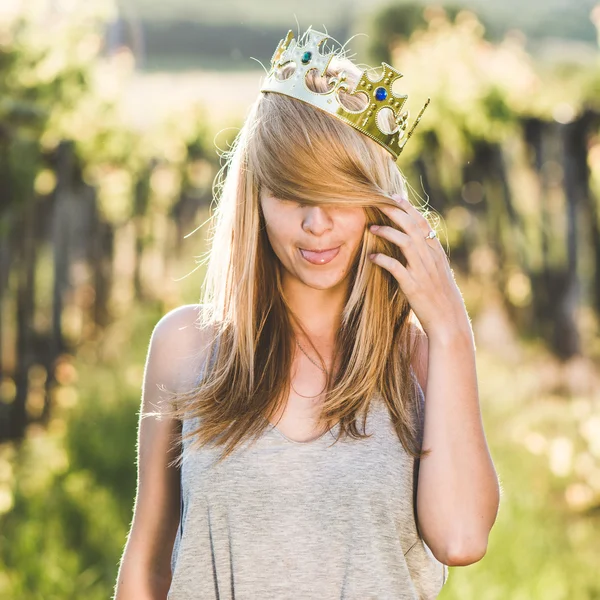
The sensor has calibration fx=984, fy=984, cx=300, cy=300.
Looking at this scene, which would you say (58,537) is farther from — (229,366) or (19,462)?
(229,366)

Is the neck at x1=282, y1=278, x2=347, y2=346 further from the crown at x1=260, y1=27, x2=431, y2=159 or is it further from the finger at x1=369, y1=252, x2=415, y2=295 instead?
the crown at x1=260, y1=27, x2=431, y2=159

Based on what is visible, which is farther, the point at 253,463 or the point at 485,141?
the point at 485,141

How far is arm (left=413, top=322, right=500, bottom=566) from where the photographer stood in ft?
6.31

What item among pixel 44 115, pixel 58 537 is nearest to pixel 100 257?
pixel 44 115

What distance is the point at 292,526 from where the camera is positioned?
6.21ft

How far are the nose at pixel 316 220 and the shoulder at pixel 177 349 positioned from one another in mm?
339

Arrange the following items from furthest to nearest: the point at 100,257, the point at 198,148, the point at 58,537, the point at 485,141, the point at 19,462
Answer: the point at 198,148
the point at 100,257
the point at 485,141
the point at 19,462
the point at 58,537

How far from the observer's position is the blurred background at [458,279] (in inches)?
165

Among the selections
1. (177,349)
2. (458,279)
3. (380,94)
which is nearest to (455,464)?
(177,349)

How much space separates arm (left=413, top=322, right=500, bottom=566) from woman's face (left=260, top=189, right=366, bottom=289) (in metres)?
0.26

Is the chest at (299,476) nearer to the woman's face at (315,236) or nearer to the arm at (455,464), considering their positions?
the arm at (455,464)

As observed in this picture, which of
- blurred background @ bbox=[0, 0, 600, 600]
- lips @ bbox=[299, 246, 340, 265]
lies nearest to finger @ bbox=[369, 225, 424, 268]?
lips @ bbox=[299, 246, 340, 265]

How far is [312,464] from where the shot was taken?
1.92 m

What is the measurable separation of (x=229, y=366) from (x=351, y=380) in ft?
0.85
